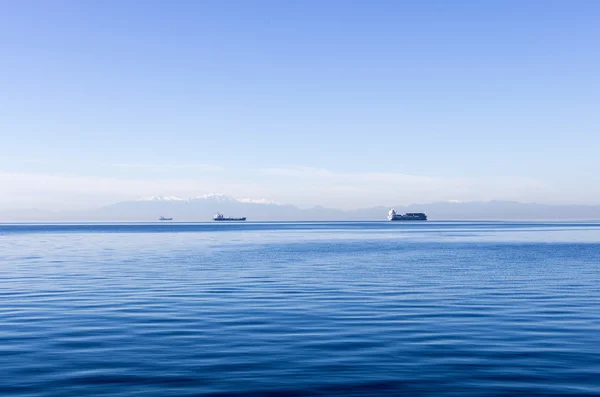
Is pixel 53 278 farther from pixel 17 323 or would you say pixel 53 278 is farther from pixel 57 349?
pixel 57 349

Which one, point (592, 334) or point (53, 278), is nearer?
point (592, 334)

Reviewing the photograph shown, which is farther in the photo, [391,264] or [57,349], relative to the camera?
[391,264]

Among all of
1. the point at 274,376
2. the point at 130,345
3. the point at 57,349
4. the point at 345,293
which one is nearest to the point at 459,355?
the point at 274,376

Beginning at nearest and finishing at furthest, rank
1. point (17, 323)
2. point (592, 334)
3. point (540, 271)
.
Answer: point (592, 334) → point (17, 323) → point (540, 271)

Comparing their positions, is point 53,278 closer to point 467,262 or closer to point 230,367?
point 230,367

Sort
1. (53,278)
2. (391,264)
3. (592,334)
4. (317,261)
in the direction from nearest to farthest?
(592,334)
(53,278)
(391,264)
(317,261)

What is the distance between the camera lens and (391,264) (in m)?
59.3

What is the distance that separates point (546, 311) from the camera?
1154 inches

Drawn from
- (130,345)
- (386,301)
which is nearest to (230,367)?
(130,345)

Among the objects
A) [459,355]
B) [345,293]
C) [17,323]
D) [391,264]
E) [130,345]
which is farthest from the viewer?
[391,264]

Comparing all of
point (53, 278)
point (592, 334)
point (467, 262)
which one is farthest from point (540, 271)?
point (53, 278)

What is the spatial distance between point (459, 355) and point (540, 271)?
114 ft

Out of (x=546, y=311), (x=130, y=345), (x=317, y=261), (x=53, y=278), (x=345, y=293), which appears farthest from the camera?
(x=317, y=261)

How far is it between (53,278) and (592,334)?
3809cm
